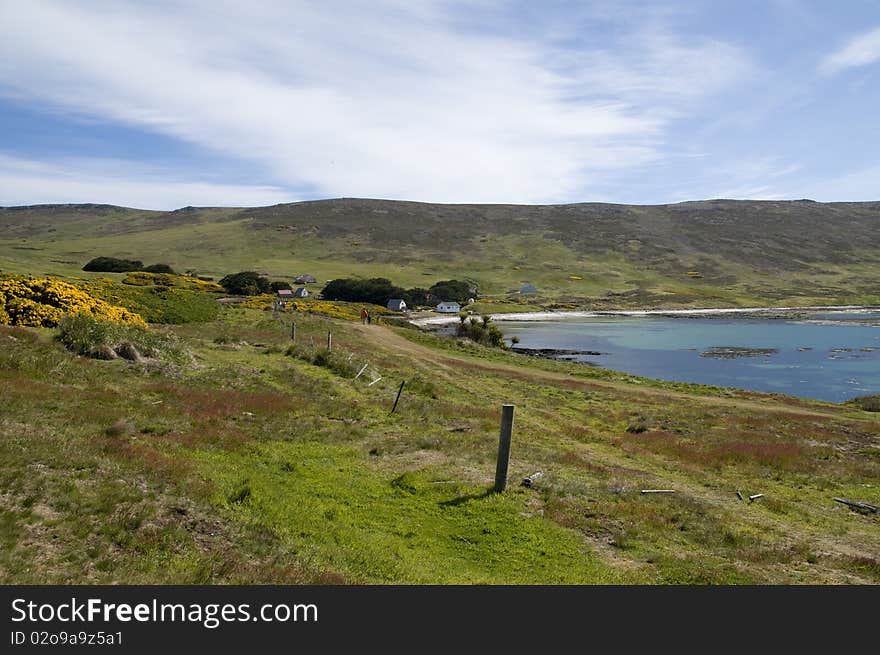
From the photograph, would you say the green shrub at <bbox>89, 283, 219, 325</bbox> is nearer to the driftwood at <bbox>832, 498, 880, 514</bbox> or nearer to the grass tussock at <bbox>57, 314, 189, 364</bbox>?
the grass tussock at <bbox>57, 314, 189, 364</bbox>

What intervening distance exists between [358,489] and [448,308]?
12647cm

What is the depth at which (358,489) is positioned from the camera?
14.4 m

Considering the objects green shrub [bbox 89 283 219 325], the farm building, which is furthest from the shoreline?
green shrub [bbox 89 283 219 325]

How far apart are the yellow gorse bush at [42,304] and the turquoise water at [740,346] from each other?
59.3 m

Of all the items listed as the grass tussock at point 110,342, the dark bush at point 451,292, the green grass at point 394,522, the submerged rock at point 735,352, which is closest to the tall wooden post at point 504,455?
the green grass at point 394,522

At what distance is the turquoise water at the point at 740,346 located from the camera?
65812 millimetres

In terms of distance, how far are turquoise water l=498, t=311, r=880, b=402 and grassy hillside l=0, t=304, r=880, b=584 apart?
130 ft

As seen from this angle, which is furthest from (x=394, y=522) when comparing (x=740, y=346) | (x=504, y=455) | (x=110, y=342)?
(x=740, y=346)

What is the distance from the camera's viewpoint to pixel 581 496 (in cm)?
1554

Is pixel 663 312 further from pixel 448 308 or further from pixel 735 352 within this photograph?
pixel 735 352

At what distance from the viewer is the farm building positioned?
139 m
